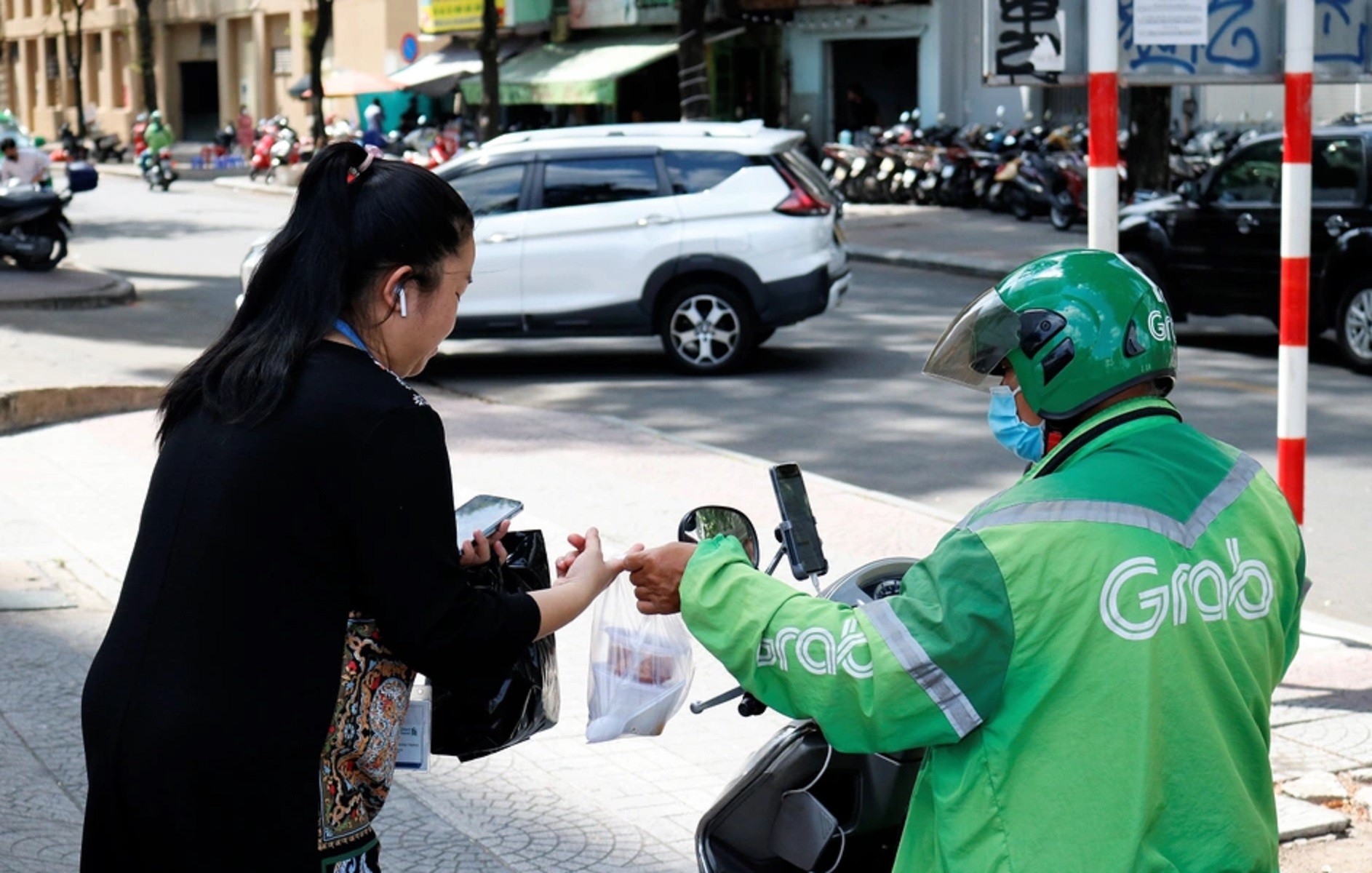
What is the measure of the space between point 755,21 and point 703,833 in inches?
1388

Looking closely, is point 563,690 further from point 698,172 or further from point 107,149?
point 107,149

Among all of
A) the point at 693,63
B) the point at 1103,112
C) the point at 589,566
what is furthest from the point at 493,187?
the point at 693,63

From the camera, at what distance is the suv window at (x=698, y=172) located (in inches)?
500

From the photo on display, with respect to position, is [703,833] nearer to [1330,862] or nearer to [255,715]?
[255,715]

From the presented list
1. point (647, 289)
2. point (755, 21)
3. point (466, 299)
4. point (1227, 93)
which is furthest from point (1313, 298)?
point (755, 21)

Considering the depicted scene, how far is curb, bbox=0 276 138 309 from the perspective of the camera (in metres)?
16.6

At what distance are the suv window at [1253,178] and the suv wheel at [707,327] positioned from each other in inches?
163

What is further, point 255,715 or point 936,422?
point 936,422

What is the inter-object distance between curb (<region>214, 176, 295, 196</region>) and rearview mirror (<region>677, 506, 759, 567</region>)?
108ft

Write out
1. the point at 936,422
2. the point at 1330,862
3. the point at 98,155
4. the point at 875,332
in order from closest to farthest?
the point at 1330,862, the point at 936,422, the point at 875,332, the point at 98,155

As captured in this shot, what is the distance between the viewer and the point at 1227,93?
29.4 m

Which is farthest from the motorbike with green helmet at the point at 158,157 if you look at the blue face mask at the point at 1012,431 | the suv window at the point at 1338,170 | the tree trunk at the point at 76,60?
the blue face mask at the point at 1012,431

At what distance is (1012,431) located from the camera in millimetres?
2996

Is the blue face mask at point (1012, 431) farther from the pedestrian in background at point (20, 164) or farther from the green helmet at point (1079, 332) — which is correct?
the pedestrian in background at point (20, 164)
